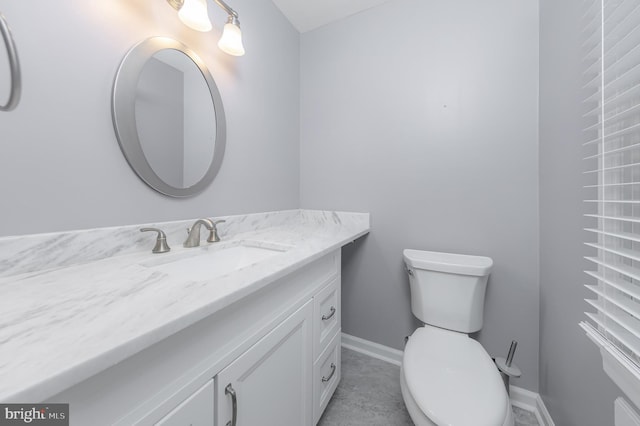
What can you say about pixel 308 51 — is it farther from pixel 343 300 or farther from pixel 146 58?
pixel 343 300

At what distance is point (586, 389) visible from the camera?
31.0 inches

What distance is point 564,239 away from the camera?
939mm

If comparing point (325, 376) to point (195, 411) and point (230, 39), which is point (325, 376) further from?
point (230, 39)

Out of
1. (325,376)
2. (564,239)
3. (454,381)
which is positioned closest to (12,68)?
(325,376)

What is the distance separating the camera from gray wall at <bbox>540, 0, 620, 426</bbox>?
80 centimetres

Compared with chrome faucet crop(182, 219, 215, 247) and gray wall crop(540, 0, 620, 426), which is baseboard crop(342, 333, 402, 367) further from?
chrome faucet crop(182, 219, 215, 247)

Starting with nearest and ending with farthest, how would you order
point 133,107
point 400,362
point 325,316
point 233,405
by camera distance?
point 233,405 → point 133,107 → point 325,316 → point 400,362

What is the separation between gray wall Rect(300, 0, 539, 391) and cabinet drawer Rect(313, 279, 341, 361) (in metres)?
0.48

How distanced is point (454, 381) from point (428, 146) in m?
1.19

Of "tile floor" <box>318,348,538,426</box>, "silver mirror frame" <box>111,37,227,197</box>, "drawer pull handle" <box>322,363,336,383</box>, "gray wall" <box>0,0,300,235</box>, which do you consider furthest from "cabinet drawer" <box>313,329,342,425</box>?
"silver mirror frame" <box>111,37,227,197</box>

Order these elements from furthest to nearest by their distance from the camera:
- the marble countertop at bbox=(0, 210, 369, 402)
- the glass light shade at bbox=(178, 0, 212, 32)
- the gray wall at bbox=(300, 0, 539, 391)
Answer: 1. the gray wall at bbox=(300, 0, 539, 391)
2. the glass light shade at bbox=(178, 0, 212, 32)
3. the marble countertop at bbox=(0, 210, 369, 402)

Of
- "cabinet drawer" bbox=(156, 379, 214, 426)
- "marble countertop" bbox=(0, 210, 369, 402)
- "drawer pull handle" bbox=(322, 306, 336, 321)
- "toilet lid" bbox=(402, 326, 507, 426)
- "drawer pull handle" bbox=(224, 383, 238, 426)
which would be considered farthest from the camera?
"drawer pull handle" bbox=(322, 306, 336, 321)

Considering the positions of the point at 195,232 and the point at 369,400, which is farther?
the point at 369,400

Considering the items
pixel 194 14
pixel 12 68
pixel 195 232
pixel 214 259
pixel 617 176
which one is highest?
pixel 194 14
